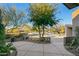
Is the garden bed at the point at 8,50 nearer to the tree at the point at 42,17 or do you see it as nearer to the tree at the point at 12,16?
the tree at the point at 12,16

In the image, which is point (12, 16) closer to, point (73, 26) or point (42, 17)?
point (42, 17)

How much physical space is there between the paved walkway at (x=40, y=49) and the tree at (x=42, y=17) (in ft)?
0.71

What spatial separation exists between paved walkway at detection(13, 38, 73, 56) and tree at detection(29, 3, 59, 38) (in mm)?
215

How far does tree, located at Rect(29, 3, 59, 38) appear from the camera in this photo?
460cm

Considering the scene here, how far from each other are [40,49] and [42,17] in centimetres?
56

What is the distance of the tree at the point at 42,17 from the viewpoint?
181 inches

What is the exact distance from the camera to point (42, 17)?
4.61 m

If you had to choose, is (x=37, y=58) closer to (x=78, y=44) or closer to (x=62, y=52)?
(x=62, y=52)

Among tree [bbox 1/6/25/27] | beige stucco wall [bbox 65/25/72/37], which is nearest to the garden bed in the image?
tree [bbox 1/6/25/27]

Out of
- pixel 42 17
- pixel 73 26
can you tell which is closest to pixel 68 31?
pixel 73 26

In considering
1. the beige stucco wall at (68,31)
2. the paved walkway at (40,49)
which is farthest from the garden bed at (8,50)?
the beige stucco wall at (68,31)

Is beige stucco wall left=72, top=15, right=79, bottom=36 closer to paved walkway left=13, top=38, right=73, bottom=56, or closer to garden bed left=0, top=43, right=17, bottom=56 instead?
paved walkway left=13, top=38, right=73, bottom=56

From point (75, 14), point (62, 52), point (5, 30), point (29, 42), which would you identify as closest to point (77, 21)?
point (75, 14)

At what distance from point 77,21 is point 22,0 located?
102 centimetres
